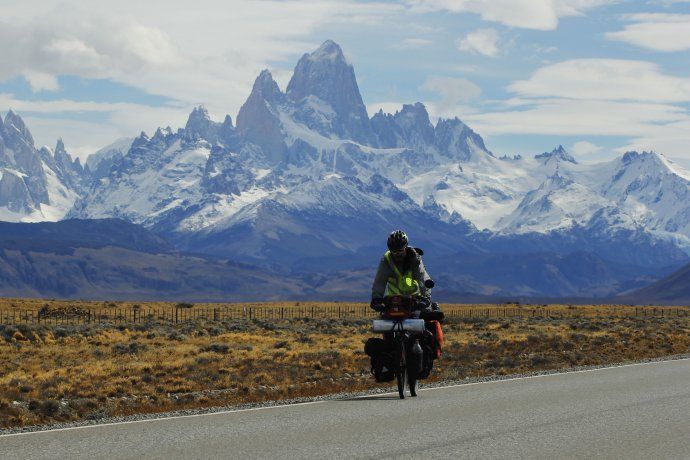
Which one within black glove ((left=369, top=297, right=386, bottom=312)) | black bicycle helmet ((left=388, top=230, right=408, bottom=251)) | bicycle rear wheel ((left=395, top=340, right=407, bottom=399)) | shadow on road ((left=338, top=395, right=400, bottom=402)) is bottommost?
shadow on road ((left=338, top=395, right=400, bottom=402))

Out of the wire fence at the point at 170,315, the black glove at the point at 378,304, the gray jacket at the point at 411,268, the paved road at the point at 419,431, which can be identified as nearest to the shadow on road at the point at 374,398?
the paved road at the point at 419,431

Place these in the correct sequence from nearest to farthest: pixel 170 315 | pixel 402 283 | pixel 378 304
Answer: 1. pixel 378 304
2. pixel 402 283
3. pixel 170 315

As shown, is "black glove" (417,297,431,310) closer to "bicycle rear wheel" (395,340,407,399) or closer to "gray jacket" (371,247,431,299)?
"gray jacket" (371,247,431,299)

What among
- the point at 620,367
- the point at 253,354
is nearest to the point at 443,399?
the point at 620,367

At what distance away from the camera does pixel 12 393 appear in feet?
91.9

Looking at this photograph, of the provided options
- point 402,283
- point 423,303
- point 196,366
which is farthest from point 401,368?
point 196,366

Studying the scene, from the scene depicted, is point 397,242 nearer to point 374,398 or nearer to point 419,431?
point 374,398

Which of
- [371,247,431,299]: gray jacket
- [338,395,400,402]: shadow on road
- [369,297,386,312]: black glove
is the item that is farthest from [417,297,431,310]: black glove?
[338,395,400,402]: shadow on road

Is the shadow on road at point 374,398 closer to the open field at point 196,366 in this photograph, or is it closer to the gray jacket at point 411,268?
the gray jacket at point 411,268

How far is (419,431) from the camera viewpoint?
651 inches

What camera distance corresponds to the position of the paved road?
14.8 m

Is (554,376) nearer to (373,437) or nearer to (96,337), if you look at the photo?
(373,437)

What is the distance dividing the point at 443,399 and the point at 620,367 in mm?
10518

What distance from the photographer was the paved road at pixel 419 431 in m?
14.8
